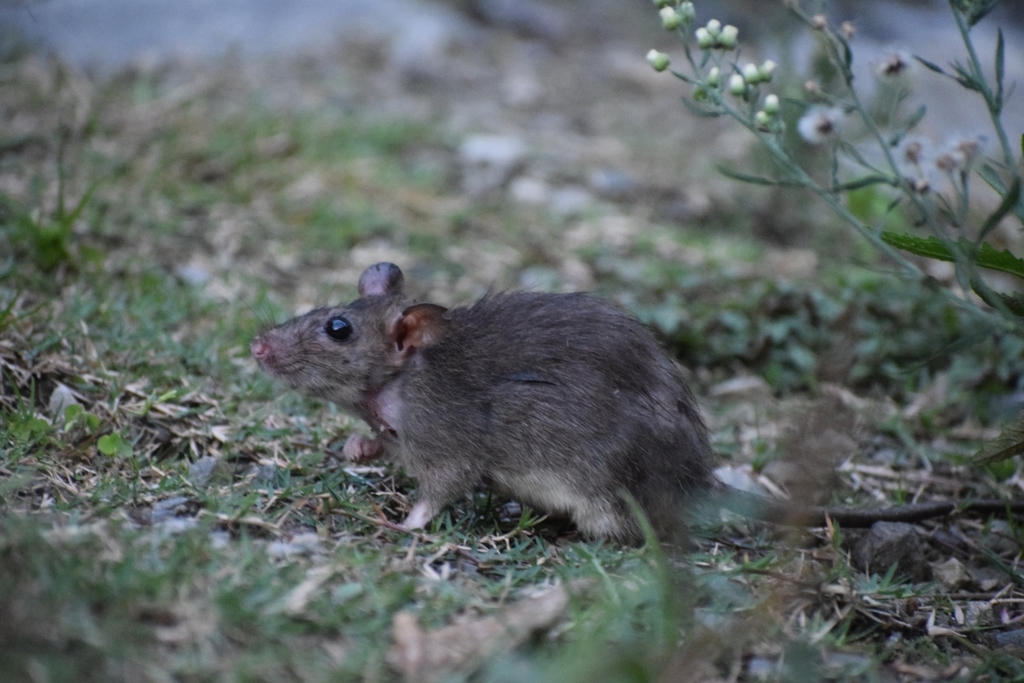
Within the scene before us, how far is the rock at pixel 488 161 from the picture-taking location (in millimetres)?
7828

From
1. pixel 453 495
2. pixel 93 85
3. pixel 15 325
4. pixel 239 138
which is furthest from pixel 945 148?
pixel 93 85

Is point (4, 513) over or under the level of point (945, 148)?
under

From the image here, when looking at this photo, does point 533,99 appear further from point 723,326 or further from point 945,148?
point 945,148

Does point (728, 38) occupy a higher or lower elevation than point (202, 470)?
higher

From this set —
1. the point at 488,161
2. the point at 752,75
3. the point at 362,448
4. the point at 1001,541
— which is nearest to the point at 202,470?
the point at 362,448

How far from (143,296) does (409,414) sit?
221 centimetres

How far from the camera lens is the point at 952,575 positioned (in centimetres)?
394

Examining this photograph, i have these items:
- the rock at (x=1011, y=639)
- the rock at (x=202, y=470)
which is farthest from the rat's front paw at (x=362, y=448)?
the rock at (x=1011, y=639)

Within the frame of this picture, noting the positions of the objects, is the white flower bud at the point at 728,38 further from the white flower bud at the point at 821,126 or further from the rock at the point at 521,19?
the rock at the point at 521,19

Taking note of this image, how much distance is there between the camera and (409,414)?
12.8 feet

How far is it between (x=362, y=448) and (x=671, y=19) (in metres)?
2.03

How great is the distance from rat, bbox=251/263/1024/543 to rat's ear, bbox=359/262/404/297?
0.46ft

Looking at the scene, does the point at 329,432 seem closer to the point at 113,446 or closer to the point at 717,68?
the point at 113,446

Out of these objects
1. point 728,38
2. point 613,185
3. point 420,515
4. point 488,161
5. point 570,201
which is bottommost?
point 613,185
